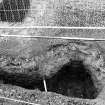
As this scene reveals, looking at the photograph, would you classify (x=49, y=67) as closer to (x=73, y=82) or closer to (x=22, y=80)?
(x=22, y=80)

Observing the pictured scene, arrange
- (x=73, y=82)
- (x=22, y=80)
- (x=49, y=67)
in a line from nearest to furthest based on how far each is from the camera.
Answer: (x=49, y=67) < (x=22, y=80) < (x=73, y=82)

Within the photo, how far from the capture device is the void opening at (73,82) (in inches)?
278

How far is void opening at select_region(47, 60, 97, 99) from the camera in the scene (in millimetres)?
7051

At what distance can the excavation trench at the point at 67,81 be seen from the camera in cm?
705

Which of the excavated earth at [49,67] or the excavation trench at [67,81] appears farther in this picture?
the excavation trench at [67,81]

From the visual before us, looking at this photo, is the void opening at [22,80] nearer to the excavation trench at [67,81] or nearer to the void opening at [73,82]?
the excavation trench at [67,81]

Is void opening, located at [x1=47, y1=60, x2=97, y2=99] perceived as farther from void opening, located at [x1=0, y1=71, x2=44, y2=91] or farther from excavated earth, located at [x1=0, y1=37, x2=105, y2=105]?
void opening, located at [x1=0, y1=71, x2=44, y2=91]

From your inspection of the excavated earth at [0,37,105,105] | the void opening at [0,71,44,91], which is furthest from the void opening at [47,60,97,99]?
the void opening at [0,71,44,91]

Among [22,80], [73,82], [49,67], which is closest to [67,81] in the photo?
[73,82]

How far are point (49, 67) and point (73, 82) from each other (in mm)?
992

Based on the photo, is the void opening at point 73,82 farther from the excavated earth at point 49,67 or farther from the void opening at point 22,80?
the void opening at point 22,80

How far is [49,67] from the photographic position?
22.4ft

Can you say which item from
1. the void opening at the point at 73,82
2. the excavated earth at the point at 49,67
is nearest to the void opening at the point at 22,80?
the excavated earth at the point at 49,67

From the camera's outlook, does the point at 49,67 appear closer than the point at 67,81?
Yes
